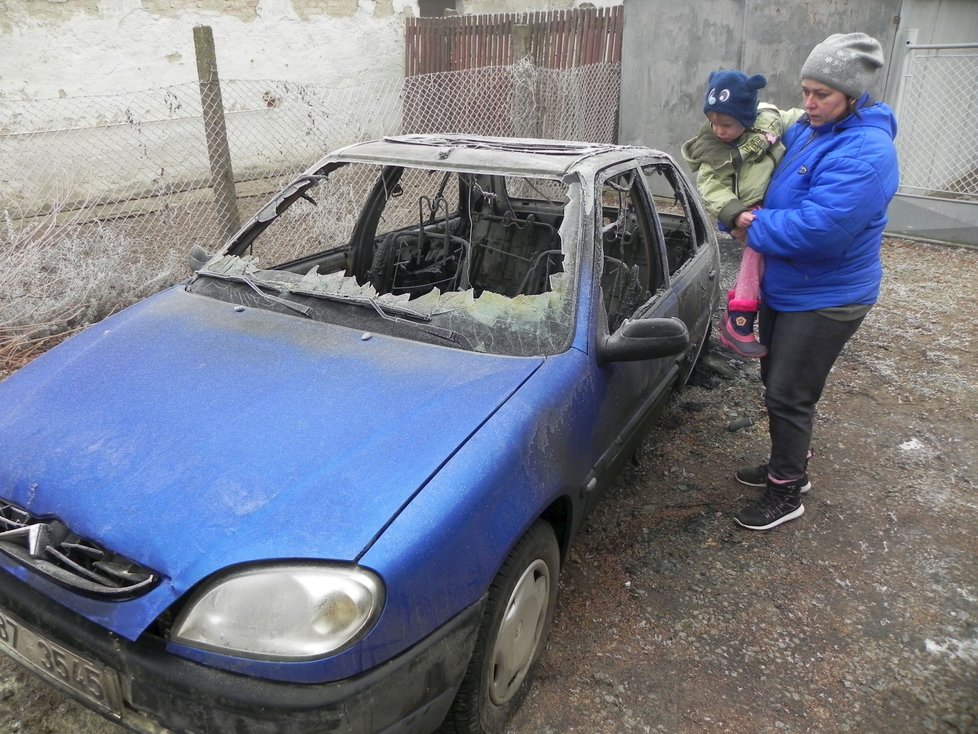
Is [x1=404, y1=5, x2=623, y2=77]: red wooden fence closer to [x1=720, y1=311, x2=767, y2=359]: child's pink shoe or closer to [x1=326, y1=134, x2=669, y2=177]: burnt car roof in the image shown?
[x1=326, y1=134, x2=669, y2=177]: burnt car roof

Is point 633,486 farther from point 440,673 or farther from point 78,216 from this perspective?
point 78,216

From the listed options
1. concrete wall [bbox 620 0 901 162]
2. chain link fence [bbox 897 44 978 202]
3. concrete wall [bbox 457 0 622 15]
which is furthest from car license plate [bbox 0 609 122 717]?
concrete wall [bbox 457 0 622 15]

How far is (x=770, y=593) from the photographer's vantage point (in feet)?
9.09

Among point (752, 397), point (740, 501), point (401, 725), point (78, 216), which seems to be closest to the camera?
point (401, 725)

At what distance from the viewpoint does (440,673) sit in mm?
1709

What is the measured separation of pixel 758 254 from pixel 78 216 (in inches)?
204

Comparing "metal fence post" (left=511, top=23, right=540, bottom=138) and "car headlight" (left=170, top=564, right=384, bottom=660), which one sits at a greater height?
"metal fence post" (left=511, top=23, right=540, bottom=138)

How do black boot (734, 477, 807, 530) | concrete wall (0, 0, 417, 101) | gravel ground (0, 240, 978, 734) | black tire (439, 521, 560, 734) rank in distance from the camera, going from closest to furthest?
black tire (439, 521, 560, 734)
gravel ground (0, 240, 978, 734)
black boot (734, 477, 807, 530)
concrete wall (0, 0, 417, 101)

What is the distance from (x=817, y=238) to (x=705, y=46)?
7.25m

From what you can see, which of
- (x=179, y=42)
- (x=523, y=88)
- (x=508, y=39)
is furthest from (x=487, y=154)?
(x=508, y=39)

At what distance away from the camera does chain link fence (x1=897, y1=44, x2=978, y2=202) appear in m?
7.45

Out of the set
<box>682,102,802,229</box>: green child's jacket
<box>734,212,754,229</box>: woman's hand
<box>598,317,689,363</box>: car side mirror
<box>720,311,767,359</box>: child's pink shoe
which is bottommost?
<box>720,311,767,359</box>: child's pink shoe

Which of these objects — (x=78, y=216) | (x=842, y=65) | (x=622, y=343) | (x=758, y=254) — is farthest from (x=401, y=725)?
(x=78, y=216)

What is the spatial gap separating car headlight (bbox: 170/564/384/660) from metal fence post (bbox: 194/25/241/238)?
388 cm
